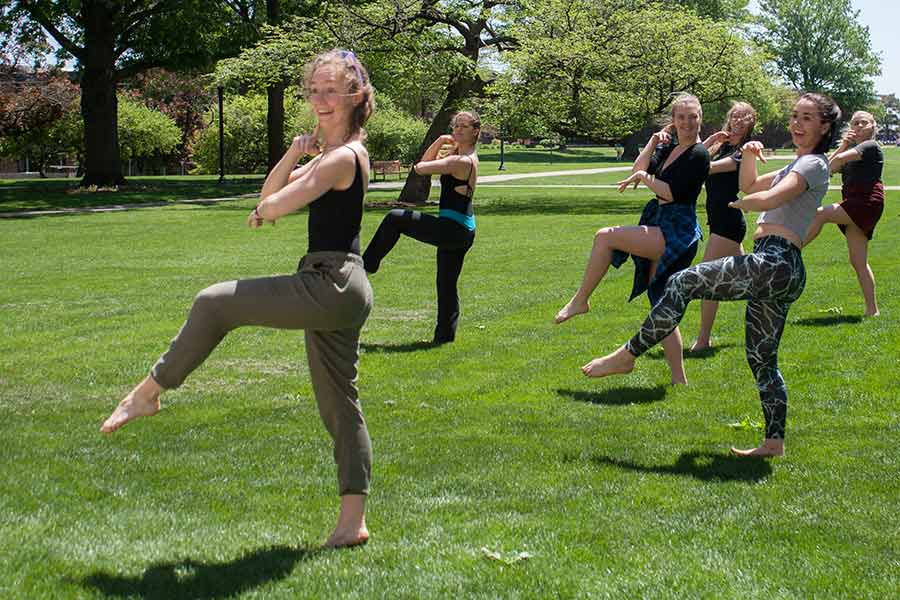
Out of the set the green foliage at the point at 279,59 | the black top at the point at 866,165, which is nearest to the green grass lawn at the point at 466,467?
the black top at the point at 866,165

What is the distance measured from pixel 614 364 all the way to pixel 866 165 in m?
6.25

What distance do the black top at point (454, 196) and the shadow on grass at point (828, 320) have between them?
3563mm

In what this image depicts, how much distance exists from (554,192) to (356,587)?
38023 mm

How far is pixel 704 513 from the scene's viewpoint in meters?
5.25

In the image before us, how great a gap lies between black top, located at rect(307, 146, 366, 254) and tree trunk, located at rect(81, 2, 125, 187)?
36259 millimetres

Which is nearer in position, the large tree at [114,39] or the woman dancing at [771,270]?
the woman dancing at [771,270]

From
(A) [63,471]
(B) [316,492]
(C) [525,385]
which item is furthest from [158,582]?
(C) [525,385]

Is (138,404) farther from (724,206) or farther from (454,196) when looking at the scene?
(724,206)

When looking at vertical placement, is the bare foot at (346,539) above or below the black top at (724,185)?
below

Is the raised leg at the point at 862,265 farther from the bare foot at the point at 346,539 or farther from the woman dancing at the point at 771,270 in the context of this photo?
the bare foot at the point at 346,539

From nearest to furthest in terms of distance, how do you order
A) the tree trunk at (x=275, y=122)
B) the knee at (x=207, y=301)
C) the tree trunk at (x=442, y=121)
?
1. the knee at (x=207, y=301)
2. the tree trunk at (x=442, y=121)
3. the tree trunk at (x=275, y=122)

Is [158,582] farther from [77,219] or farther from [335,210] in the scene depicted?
[77,219]

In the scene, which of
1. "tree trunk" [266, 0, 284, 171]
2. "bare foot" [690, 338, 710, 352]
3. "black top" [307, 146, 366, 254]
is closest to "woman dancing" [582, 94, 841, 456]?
"black top" [307, 146, 366, 254]

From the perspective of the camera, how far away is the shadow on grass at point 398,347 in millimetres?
9930
